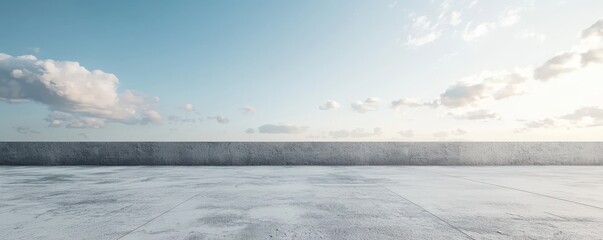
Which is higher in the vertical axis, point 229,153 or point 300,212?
point 229,153

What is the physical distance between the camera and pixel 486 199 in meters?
4.14

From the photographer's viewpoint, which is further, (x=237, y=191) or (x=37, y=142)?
(x=37, y=142)

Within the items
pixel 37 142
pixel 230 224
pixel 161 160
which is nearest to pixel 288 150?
pixel 161 160

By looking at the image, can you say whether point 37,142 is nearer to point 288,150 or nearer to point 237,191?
point 288,150

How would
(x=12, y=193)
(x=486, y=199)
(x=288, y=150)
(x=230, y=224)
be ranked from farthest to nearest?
(x=288, y=150) < (x=12, y=193) < (x=486, y=199) < (x=230, y=224)

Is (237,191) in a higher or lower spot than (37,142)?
lower

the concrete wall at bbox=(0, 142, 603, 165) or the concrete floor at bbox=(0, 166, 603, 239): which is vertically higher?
the concrete wall at bbox=(0, 142, 603, 165)

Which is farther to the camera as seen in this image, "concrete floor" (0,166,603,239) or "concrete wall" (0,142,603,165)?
"concrete wall" (0,142,603,165)

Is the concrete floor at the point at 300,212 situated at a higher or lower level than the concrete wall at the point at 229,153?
lower

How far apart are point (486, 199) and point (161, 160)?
385 inches

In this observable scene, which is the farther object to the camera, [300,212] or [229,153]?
[229,153]

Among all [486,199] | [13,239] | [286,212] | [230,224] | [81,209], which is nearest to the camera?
[13,239]

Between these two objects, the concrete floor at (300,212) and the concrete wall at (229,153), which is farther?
the concrete wall at (229,153)

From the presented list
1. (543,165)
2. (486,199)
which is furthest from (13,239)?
(543,165)
